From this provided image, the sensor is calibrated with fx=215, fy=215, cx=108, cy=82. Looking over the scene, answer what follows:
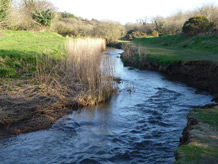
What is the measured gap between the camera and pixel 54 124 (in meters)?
6.92

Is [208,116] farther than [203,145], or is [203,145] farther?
[208,116]

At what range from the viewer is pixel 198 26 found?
76.6 feet

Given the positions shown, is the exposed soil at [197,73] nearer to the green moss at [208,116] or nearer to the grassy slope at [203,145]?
the green moss at [208,116]

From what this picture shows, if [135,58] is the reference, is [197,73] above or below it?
below

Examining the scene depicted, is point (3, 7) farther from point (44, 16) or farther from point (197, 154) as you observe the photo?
point (197, 154)

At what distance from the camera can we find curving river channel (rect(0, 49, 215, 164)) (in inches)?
199

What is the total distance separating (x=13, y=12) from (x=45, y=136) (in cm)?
2596

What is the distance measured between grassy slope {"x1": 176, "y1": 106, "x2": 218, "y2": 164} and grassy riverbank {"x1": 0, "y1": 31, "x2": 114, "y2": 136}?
425 cm

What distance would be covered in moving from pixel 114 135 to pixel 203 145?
263 centimetres

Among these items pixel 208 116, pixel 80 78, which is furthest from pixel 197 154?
pixel 80 78

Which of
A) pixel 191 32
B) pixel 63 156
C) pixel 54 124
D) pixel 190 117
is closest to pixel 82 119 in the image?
pixel 54 124

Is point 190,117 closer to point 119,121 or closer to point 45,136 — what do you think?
point 119,121

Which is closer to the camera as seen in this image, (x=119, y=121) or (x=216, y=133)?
(x=216, y=133)

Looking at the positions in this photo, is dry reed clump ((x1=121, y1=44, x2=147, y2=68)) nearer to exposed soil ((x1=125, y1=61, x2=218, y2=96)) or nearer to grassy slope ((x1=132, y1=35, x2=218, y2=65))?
grassy slope ((x1=132, y1=35, x2=218, y2=65))
